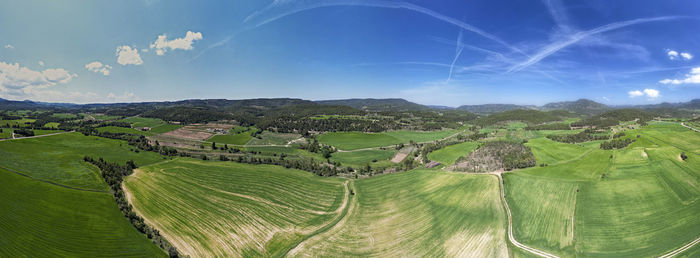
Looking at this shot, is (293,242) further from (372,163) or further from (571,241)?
(372,163)

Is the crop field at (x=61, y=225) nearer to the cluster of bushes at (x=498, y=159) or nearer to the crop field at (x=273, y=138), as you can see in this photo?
the crop field at (x=273, y=138)

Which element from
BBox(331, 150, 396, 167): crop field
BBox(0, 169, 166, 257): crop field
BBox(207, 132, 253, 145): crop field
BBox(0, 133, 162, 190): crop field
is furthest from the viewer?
BBox(207, 132, 253, 145): crop field

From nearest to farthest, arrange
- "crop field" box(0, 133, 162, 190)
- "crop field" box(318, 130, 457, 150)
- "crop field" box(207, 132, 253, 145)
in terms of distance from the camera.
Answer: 1. "crop field" box(0, 133, 162, 190)
2. "crop field" box(318, 130, 457, 150)
3. "crop field" box(207, 132, 253, 145)

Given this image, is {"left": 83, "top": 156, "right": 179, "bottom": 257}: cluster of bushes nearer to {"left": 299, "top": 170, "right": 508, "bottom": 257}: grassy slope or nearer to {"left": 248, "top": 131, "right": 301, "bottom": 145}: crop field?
{"left": 299, "top": 170, "right": 508, "bottom": 257}: grassy slope

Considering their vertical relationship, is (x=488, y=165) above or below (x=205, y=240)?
above

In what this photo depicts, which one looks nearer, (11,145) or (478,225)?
(478,225)

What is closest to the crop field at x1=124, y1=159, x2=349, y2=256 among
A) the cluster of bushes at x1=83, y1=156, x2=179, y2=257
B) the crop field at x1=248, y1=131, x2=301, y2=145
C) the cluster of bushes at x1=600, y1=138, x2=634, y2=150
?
the cluster of bushes at x1=83, y1=156, x2=179, y2=257

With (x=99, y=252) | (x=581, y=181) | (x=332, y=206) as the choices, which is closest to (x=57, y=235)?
(x=99, y=252)
